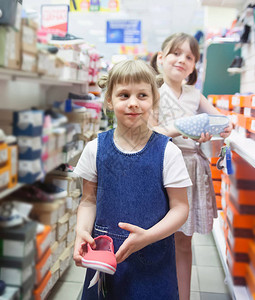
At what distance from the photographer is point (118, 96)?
866 mm

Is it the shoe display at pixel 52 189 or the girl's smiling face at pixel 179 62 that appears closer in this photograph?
the shoe display at pixel 52 189

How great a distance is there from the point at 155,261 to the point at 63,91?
24.5 inches

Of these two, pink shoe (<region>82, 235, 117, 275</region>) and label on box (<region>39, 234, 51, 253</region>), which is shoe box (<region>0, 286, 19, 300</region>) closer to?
label on box (<region>39, 234, 51, 253</region>)

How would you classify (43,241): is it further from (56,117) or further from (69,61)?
(69,61)

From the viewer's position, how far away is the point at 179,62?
115 centimetres

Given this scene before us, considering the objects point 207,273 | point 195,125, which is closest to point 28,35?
point 195,125

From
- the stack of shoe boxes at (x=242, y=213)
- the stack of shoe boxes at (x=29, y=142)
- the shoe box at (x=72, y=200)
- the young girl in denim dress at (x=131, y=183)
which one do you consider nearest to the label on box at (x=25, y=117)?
the stack of shoe boxes at (x=29, y=142)

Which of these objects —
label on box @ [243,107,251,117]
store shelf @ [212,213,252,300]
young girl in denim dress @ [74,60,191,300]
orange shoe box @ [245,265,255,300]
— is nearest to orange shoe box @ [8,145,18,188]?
young girl in denim dress @ [74,60,191,300]

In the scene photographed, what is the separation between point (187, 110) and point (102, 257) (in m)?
0.59

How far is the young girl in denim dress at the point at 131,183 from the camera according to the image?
86cm

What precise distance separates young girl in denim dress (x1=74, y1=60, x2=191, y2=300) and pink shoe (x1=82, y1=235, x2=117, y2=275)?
3cm

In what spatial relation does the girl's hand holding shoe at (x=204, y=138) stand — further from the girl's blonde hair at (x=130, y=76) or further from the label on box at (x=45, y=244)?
the label on box at (x=45, y=244)

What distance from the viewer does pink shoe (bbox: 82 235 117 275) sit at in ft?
2.55

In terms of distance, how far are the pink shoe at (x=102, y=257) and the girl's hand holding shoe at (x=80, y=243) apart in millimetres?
13
